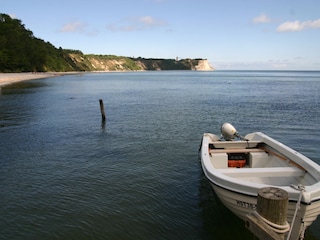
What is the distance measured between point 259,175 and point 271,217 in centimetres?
291

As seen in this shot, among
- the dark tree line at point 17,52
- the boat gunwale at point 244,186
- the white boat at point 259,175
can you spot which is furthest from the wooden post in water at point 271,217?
the dark tree line at point 17,52

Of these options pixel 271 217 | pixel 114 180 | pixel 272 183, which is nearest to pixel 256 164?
pixel 272 183

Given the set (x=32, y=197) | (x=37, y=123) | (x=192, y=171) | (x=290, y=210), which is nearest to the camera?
(x=290, y=210)

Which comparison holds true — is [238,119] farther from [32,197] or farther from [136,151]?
[32,197]

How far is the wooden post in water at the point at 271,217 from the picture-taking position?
4816 millimetres

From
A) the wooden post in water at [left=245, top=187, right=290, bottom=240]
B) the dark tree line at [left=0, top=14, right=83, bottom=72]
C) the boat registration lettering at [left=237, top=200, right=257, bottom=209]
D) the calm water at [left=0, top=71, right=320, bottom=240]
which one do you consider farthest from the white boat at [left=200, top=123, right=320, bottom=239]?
the dark tree line at [left=0, top=14, right=83, bottom=72]

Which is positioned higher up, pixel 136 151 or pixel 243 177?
pixel 243 177

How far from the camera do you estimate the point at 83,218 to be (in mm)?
8180

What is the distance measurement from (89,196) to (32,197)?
1.81 m

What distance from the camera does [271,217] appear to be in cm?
490

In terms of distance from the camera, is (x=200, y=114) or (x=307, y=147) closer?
(x=307, y=147)

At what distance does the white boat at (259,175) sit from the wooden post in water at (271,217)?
0.66 meters

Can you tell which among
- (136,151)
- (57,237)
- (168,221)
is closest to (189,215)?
(168,221)

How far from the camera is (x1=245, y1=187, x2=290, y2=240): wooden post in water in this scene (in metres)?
4.82
